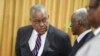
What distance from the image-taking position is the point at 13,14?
4098mm

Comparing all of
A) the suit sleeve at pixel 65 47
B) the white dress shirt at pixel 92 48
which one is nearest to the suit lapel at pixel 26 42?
the suit sleeve at pixel 65 47

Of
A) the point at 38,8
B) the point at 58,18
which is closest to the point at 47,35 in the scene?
the point at 38,8

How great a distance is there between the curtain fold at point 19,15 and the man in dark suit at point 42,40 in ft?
2.87

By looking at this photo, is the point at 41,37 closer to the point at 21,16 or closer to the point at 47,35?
the point at 47,35

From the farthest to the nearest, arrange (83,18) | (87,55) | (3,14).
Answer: (3,14) → (83,18) → (87,55)

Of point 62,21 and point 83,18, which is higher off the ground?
point 83,18

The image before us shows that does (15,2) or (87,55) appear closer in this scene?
(87,55)

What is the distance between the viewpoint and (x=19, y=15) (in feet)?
13.4

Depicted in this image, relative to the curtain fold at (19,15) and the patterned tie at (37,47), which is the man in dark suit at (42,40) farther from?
the curtain fold at (19,15)

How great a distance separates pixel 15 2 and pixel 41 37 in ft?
3.55

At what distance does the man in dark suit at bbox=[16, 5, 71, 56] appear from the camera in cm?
309

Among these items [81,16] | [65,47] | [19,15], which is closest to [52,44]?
[65,47]

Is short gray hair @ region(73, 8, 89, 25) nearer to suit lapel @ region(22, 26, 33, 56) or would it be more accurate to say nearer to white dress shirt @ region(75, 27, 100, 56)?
suit lapel @ region(22, 26, 33, 56)

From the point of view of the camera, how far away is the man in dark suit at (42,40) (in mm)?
3092
